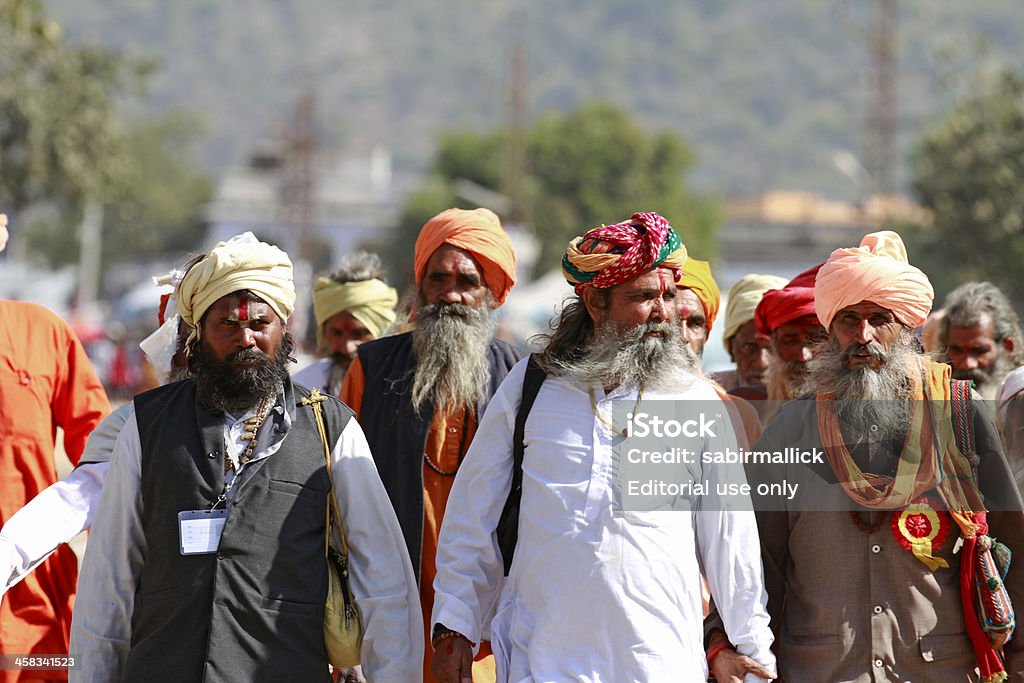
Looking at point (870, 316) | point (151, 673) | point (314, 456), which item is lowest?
point (151, 673)

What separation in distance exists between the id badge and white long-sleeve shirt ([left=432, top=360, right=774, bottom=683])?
61 cm

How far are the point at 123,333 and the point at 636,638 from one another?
92.1ft

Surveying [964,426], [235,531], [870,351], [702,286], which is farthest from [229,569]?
[702,286]

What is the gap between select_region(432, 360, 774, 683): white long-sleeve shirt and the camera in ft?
12.8

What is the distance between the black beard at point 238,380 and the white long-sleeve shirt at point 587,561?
23.7 inches

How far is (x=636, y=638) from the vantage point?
3.87 meters

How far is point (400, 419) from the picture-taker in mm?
5070

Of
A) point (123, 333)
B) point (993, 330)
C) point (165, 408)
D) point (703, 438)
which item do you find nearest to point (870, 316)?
point (703, 438)

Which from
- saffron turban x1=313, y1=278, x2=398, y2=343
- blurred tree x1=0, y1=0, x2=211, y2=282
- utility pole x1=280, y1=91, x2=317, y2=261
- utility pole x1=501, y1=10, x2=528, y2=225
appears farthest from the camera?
utility pole x1=280, y1=91, x2=317, y2=261

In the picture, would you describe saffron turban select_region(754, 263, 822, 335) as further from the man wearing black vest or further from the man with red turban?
the man wearing black vest

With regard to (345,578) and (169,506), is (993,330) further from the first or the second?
(169,506)

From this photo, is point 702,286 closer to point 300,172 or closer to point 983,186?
point 983,186

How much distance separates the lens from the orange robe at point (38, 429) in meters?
4.90

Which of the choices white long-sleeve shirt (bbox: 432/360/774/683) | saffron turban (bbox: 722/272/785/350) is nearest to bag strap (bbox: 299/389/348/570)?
white long-sleeve shirt (bbox: 432/360/774/683)
